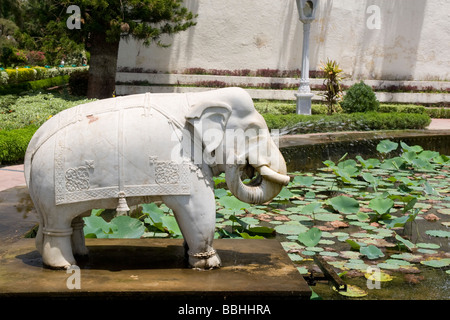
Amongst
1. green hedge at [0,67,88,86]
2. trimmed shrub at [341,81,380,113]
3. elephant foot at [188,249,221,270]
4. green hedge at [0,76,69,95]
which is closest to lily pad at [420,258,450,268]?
elephant foot at [188,249,221,270]

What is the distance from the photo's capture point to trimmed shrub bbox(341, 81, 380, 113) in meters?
11.6

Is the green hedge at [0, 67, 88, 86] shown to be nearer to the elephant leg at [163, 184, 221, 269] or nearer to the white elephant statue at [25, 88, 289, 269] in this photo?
the white elephant statue at [25, 88, 289, 269]

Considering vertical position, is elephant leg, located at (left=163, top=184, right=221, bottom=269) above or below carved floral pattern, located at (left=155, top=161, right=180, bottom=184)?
below

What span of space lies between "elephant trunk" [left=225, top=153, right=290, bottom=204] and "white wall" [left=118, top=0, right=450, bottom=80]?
43.1 feet

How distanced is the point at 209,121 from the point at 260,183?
367mm

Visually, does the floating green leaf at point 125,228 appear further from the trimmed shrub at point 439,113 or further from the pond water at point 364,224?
the trimmed shrub at point 439,113

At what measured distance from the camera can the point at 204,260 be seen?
2.24 meters

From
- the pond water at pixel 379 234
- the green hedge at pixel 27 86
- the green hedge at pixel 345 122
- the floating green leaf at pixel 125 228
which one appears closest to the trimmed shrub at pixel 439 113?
the green hedge at pixel 345 122

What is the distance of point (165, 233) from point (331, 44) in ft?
42.4

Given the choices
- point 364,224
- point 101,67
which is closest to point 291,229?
point 364,224

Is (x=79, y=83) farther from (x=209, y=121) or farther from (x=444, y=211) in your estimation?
(x=209, y=121)

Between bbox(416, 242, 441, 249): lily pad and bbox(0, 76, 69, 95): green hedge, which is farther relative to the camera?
bbox(0, 76, 69, 95): green hedge
